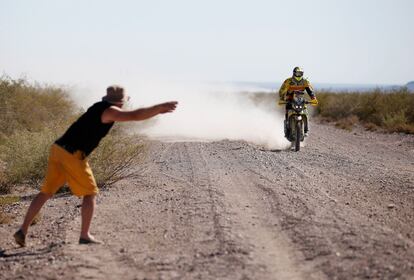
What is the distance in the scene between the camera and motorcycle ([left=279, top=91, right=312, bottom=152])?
680 inches

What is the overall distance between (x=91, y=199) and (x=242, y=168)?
641 centimetres

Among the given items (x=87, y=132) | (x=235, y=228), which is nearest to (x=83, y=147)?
(x=87, y=132)

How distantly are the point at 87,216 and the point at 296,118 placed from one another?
10.8m

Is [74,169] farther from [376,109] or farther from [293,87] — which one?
[376,109]

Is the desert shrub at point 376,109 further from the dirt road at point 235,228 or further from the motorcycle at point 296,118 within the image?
the dirt road at point 235,228

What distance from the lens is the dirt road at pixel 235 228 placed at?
20.6 feet

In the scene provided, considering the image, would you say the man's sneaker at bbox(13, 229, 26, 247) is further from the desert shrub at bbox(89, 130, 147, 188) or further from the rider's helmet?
the rider's helmet

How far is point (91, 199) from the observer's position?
7.32 m

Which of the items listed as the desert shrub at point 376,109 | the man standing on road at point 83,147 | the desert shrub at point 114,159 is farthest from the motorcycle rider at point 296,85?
the man standing on road at point 83,147

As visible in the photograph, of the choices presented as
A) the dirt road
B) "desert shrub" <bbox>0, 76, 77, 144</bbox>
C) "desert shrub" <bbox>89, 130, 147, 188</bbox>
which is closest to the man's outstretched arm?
the dirt road

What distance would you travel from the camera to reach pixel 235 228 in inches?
303

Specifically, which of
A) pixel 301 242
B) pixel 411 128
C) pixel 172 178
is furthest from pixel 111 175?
pixel 411 128

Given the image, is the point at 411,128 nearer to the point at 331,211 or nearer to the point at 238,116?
the point at 238,116

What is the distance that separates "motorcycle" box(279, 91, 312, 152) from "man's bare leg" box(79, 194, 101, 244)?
10.6m
